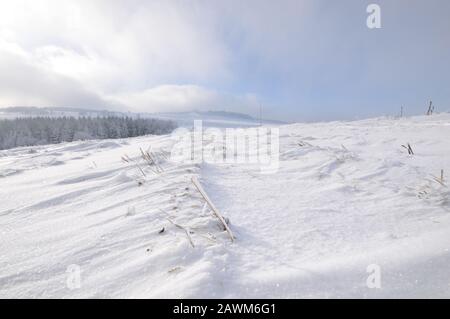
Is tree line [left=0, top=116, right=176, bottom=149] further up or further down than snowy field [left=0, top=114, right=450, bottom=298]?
further up

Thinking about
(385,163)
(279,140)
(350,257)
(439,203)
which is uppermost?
(279,140)

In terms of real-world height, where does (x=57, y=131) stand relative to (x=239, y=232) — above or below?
above

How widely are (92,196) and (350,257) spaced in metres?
2.34

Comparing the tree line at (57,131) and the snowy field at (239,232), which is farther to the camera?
the tree line at (57,131)

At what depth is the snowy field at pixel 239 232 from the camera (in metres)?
1.20

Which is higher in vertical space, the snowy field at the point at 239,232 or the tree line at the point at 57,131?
the tree line at the point at 57,131

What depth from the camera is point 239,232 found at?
1679mm

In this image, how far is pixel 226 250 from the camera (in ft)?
4.76

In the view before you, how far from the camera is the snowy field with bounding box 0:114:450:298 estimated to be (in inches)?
47.3

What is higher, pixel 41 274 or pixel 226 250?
pixel 226 250

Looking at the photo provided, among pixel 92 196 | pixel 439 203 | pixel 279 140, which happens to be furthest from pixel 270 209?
pixel 279 140

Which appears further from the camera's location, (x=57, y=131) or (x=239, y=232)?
(x=57, y=131)

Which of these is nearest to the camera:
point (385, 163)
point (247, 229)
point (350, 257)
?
point (350, 257)
